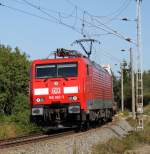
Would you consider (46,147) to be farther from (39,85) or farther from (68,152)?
(39,85)

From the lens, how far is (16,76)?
4991cm

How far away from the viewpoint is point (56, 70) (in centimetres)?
2602

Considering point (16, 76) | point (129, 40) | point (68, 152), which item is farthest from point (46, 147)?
point (16, 76)

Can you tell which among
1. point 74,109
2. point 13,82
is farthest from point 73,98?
point 13,82

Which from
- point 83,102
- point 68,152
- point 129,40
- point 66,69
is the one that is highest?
point 129,40

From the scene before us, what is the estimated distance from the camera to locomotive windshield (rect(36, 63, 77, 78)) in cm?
2592

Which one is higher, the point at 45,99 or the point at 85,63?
the point at 85,63

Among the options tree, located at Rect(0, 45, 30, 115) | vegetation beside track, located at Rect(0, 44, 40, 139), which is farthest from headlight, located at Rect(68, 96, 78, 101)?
tree, located at Rect(0, 45, 30, 115)

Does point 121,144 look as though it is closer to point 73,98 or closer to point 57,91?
point 73,98

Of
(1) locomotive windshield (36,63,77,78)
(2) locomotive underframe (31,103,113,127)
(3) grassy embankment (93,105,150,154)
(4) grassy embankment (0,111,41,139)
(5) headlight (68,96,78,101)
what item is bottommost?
(3) grassy embankment (93,105,150,154)

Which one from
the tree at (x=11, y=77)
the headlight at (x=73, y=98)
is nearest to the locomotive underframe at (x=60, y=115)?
the headlight at (x=73, y=98)

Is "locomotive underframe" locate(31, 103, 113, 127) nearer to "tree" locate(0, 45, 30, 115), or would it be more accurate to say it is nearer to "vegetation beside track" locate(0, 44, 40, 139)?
"vegetation beside track" locate(0, 44, 40, 139)

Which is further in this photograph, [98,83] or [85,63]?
[98,83]

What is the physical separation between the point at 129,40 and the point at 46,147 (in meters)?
21.2
